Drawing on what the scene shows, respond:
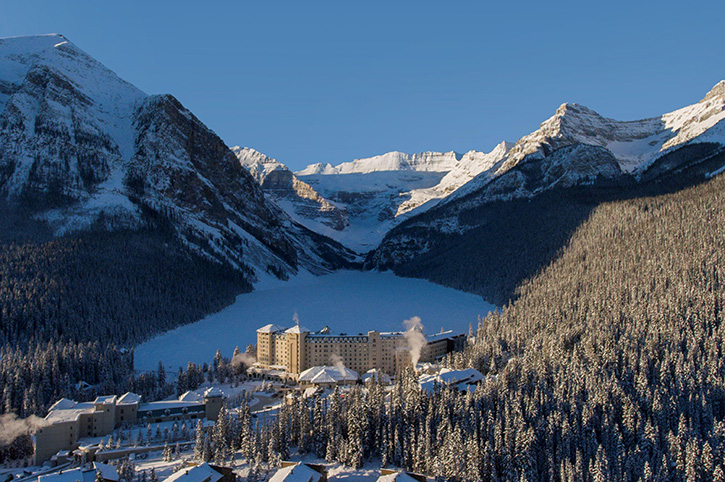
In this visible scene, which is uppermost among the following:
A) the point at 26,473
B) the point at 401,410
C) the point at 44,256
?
the point at 44,256

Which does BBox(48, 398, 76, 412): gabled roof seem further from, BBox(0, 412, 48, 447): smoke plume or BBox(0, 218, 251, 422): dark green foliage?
BBox(0, 218, 251, 422): dark green foliage

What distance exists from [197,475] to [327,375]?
1513 inches

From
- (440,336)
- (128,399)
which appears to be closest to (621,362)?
(440,336)

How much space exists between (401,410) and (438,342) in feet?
129

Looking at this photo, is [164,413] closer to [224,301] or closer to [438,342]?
[438,342]

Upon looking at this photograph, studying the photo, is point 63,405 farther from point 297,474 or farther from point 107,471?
point 297,474

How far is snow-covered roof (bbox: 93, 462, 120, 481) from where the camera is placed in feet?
190

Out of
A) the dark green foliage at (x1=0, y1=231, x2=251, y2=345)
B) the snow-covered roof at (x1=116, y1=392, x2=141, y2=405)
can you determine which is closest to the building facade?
the snow-covered roof at (x1=116, y1=392, x2=141, y2=405)

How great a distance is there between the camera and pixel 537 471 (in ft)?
198

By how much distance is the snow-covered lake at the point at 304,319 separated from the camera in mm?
120000

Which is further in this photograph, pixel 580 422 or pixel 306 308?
pixel 306 308

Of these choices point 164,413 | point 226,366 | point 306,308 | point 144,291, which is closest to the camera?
point 164,413

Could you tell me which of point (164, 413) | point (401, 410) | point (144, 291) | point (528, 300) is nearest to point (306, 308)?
point (144, 291)

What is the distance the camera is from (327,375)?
93.4 meters
